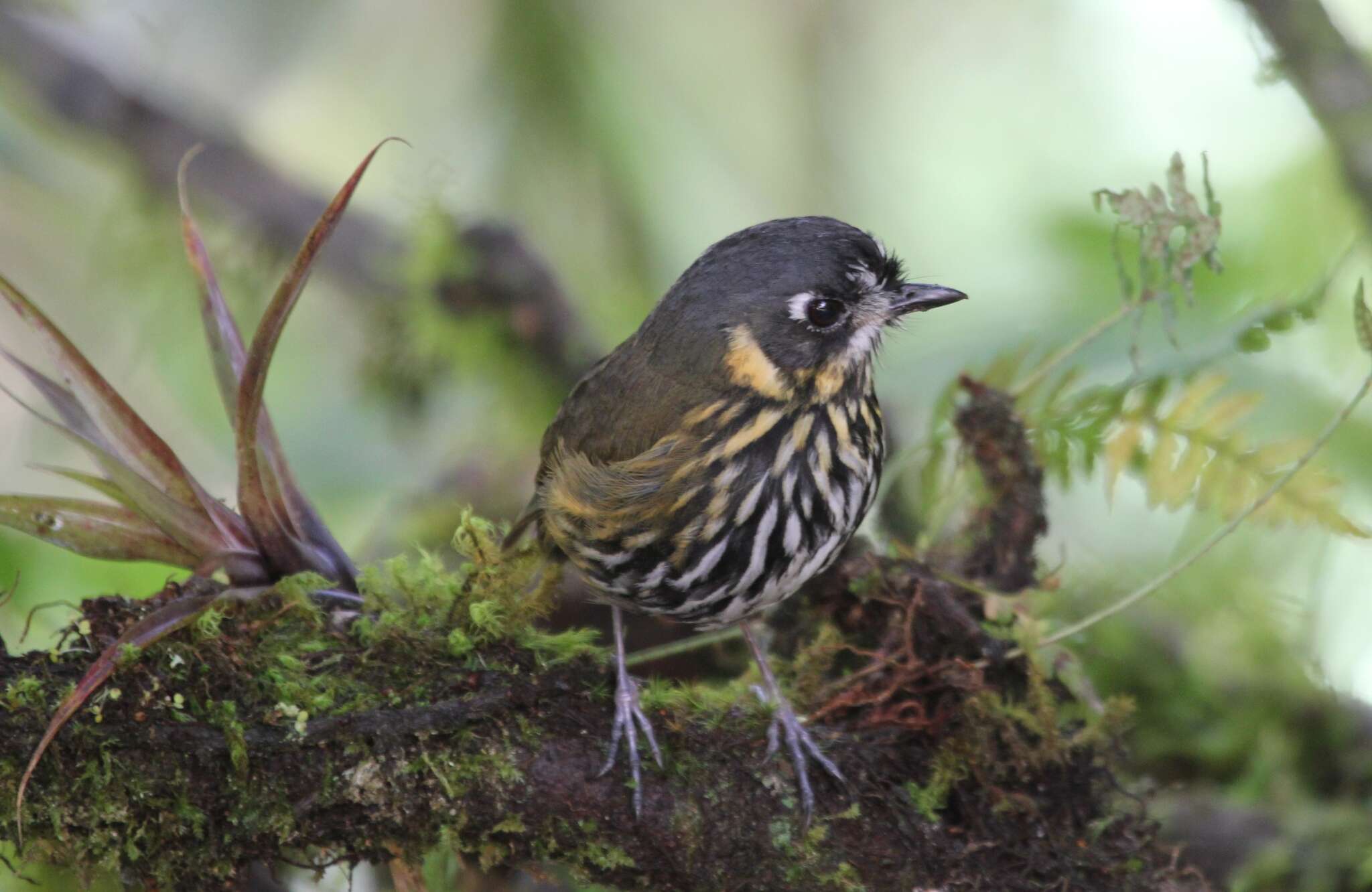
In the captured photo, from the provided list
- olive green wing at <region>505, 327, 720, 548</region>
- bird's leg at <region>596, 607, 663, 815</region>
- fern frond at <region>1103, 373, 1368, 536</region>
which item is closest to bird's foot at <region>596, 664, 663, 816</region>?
bird's leg at <region>596, 607, 663, 815</region>

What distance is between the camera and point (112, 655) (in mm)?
2154

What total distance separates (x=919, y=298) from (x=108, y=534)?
180 cm

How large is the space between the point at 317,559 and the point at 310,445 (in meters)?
2.95

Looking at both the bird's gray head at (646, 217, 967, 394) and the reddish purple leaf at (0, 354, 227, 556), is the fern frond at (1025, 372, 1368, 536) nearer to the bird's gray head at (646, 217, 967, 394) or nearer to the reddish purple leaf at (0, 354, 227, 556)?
the bird's gray head at (646, 217, 967, 394)

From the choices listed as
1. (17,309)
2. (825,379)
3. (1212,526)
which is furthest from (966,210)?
(17,309)

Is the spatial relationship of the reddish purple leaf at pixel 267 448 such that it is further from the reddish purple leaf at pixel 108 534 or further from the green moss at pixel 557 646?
the green moss at pixel 557 646

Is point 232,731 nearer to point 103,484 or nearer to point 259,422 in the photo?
point 103,484

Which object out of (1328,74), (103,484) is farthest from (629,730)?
(1328,74)

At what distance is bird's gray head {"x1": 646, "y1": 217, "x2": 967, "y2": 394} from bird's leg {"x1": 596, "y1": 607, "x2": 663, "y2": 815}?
73cm

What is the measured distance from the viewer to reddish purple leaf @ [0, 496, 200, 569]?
2.42 m

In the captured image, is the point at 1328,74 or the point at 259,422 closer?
the point at 259,422

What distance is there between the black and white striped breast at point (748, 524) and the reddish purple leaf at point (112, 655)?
3.03 feet

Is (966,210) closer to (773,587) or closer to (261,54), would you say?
(261,54)

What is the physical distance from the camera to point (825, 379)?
9.66 feet
